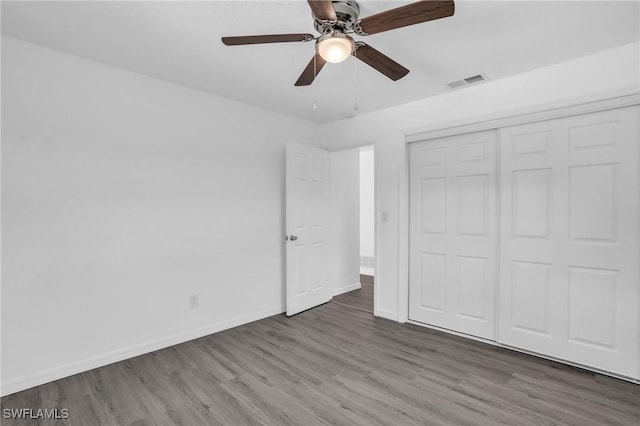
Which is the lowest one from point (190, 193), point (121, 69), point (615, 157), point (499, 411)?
point (499, 411)

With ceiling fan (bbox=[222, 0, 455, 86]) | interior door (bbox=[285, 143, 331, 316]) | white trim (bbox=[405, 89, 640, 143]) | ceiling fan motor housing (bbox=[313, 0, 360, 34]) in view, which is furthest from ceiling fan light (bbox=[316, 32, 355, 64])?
interior door (bbox=[285, 143, 331, 316])

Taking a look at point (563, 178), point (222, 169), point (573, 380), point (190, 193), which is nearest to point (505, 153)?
point (563, 178)

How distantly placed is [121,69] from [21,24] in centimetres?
71

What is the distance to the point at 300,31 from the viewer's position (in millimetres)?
2264

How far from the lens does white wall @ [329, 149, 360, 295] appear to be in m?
4.85

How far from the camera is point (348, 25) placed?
1929 mm

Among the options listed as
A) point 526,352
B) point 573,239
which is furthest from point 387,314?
point 573,239

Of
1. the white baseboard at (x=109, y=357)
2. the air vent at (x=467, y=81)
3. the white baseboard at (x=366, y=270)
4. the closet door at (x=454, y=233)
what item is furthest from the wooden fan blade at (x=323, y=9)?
the white baseboard at (x=366, y=270)

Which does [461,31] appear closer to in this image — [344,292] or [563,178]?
[563,178]

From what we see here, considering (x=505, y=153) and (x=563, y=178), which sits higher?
(x=505, y=153)

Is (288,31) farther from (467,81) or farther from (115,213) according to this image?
(115,213)

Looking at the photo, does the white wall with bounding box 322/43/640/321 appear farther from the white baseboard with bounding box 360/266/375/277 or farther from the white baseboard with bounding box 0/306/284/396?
the white baseboard with bounding box 360/266/375/277

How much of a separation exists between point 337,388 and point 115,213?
90.6 inches

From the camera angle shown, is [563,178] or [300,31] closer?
[300,31]
